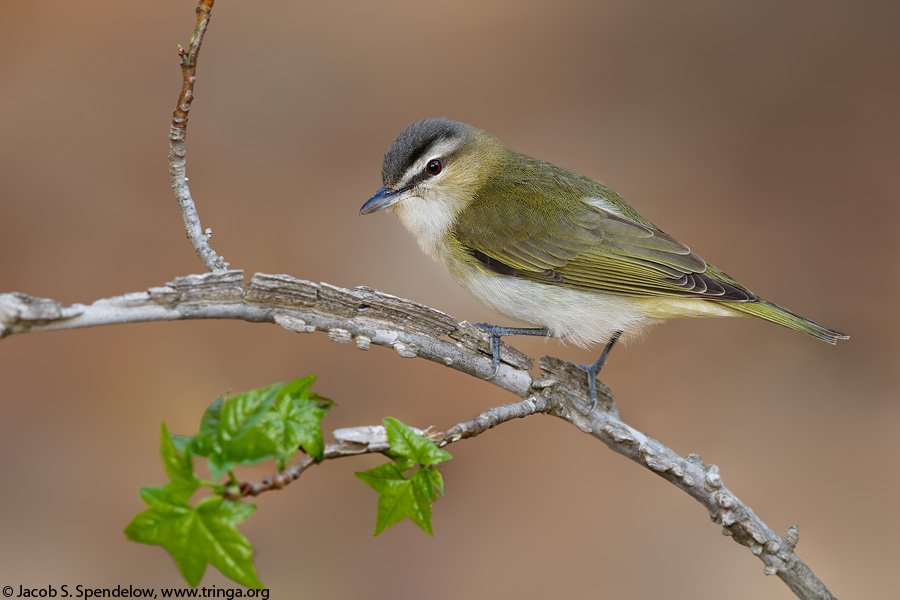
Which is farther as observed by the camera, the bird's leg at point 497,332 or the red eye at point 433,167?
the red eye at point 433,167

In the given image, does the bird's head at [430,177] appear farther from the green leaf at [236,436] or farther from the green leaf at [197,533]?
the green leaf at [197,533]

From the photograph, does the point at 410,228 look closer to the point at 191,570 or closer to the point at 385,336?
the point at 385,336

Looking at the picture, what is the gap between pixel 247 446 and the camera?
1362 mm

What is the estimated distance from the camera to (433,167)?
123 inches

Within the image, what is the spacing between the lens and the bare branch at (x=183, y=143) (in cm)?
176

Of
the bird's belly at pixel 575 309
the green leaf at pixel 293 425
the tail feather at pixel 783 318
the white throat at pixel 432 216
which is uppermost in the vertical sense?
the white throat at pixel 432 216

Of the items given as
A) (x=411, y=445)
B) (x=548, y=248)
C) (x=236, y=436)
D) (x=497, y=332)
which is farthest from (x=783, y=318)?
(x=236, y=436)

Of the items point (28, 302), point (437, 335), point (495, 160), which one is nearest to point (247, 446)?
point (28, 302)

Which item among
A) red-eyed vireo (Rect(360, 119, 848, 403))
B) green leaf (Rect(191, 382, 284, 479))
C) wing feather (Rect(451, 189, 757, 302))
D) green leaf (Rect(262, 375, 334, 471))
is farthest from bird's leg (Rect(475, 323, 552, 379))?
green leaf (Rect(191, 382, 284, 479))

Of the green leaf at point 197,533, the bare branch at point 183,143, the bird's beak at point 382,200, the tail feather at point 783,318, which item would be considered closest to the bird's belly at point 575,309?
the tail feather at point 783,318

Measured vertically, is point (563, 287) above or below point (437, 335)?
above

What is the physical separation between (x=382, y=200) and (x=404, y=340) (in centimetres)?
117

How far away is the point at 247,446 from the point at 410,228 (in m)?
1.96

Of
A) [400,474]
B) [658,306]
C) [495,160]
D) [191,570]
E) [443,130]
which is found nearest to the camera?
[191,570]
